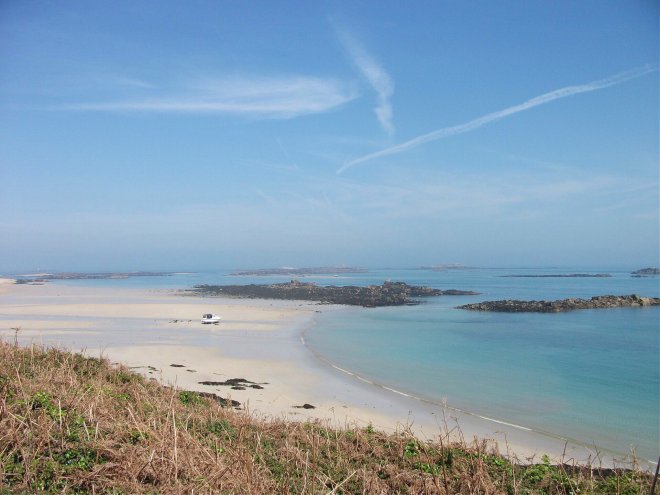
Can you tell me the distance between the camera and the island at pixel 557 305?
39.7 m

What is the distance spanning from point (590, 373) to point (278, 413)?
13084mm

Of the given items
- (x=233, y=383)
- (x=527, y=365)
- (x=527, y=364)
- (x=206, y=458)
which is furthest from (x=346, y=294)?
(x=206, y=458)

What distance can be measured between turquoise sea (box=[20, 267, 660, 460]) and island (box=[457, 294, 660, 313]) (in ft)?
10.8

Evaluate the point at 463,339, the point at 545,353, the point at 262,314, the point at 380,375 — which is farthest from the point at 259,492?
the point at 262,314

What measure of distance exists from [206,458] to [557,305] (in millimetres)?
40575

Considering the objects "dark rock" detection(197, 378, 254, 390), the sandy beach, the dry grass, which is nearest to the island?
the sandy beach

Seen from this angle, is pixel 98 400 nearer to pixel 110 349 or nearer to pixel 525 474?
pixel 525 474

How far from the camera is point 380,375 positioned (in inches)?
682

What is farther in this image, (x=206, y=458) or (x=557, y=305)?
(x=557, y=305)

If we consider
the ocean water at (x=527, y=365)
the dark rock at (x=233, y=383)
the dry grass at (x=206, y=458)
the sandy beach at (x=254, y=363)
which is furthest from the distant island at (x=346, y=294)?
the dry grass at (x=206, y=458)

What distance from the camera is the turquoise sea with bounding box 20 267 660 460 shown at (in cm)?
1291

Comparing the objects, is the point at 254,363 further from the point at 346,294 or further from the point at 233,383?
the point at 346,294

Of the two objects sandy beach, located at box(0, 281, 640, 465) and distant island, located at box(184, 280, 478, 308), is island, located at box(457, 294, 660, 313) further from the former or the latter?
sandy beach, located at box(0, 281, 640, 465)

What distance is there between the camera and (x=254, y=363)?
18.3 metres
